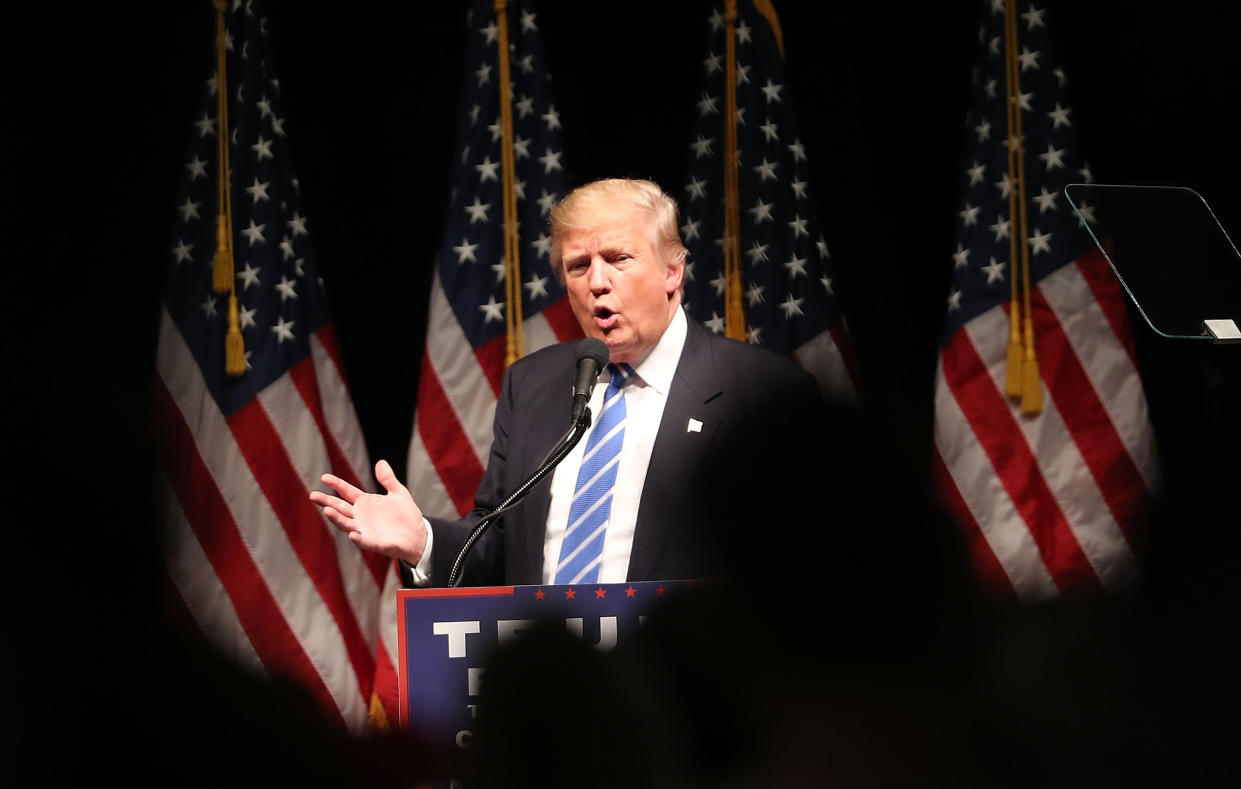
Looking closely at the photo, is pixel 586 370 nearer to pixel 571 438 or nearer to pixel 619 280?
pixel 571 438

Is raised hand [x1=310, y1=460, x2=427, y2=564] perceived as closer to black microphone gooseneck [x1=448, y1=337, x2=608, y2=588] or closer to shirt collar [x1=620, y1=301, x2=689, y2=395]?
black microphone gooseneck [x1=448, y1=337, x2=608, y2=588]

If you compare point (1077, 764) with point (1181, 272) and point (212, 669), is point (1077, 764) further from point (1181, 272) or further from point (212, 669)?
point (1181, 272)

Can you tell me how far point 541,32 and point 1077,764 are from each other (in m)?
3.72

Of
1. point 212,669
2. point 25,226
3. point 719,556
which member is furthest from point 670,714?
point 25,226

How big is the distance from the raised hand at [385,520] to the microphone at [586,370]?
299 mm

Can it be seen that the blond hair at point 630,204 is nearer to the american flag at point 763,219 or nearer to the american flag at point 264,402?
the american flag at point 763,219

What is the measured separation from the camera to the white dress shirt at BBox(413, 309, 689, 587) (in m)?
2.22

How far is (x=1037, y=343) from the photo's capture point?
350 centimetres

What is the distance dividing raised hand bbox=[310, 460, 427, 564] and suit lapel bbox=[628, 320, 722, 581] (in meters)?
0.37

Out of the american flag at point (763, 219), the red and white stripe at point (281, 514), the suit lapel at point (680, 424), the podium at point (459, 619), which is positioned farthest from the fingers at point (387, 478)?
the american flag at point (763, 219)

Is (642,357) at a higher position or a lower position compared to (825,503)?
higher

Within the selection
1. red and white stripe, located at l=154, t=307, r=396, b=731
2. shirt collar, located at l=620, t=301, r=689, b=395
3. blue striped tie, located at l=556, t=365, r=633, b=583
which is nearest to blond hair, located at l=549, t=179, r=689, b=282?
shirt collar, located at l=620, t=301, r=689, b=395

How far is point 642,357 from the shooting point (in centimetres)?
250

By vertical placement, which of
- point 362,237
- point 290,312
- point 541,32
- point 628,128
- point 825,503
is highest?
point 541,32
